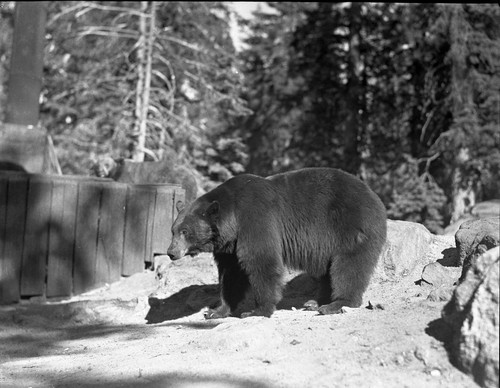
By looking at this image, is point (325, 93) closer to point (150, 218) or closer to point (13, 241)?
point (150, 218)

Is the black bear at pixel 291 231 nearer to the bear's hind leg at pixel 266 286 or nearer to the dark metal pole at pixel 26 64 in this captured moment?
the bear's hind leg at pixel 266 286

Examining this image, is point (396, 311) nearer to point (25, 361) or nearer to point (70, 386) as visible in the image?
point (70, 386)

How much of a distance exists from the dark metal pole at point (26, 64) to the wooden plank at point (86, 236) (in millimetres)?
2706

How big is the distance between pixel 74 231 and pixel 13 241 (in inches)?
39.7

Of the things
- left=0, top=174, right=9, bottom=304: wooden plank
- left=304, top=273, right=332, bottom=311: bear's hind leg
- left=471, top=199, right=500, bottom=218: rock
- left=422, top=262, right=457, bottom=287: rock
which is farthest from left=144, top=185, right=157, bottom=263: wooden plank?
left=471, top=199, right=500, bottom=218: rock

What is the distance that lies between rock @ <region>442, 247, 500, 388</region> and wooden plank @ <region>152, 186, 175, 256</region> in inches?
280

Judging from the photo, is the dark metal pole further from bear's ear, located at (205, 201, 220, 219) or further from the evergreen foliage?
bear's ear, located at (205, 201, 220, 219)

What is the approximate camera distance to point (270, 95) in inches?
1259

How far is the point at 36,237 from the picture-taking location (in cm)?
1046

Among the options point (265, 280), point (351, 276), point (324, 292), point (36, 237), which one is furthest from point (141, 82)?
point (351, 276)

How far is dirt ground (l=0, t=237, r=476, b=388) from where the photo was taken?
4508 mm

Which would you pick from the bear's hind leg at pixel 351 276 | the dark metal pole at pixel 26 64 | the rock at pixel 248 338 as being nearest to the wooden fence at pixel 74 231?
the dark metal pole at pixel 26 64

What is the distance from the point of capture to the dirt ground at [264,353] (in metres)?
4.51

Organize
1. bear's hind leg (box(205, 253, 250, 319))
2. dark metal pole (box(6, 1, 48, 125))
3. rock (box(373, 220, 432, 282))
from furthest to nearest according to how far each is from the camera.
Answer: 1. dark metal pole (box(6, 1, 48, 125))
2. rock (box(373, 220, 432, 282))
3. bear's hind leg (box(205, 253, 250, 319))
